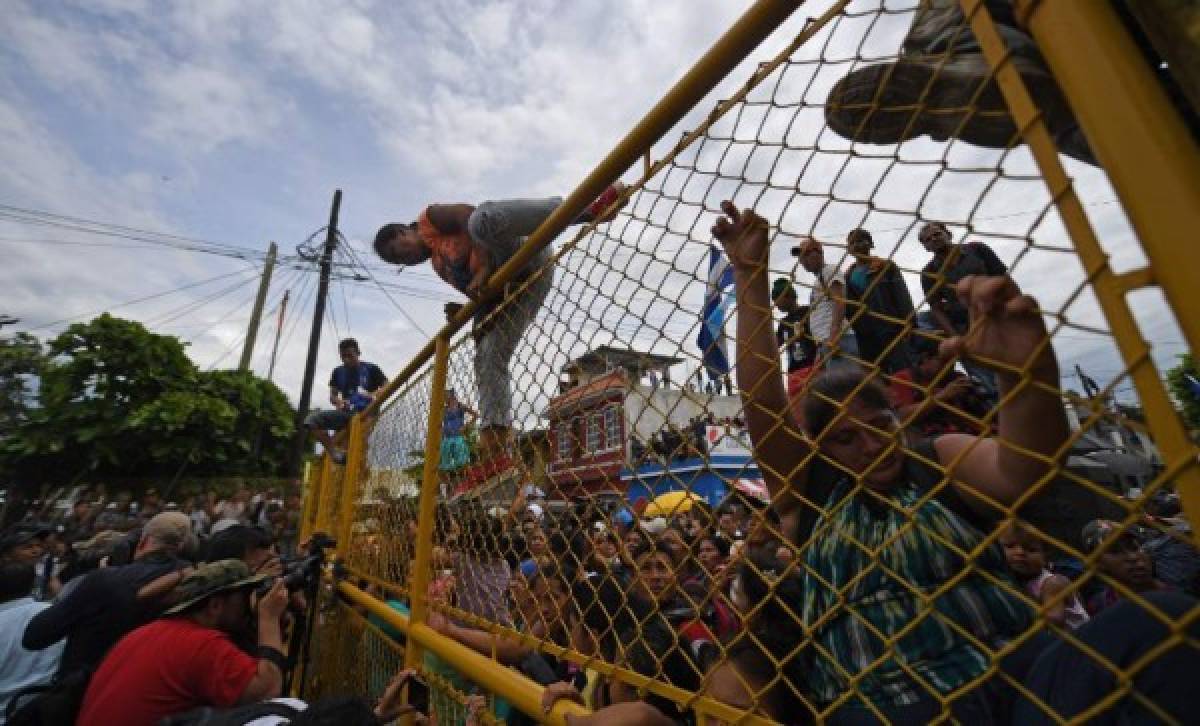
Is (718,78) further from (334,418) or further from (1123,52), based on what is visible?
(334,418)

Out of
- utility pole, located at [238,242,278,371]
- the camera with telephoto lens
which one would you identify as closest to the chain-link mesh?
the camera with telephoto lens

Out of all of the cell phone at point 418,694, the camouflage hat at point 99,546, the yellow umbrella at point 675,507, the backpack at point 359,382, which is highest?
the backpack at point 359,382

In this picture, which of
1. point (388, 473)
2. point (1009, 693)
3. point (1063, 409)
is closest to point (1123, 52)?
point (1063, 409)

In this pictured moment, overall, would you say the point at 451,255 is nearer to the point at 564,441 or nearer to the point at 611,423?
the point at 564,441

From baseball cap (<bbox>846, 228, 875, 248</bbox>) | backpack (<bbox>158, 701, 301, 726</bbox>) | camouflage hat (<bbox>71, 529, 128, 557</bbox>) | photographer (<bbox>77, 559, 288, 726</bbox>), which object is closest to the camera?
baseball cap (<bbox>846, 228, 875, 248</bbox>)

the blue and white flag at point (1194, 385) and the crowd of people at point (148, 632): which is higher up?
the blue and white flag at point (1194, 385)

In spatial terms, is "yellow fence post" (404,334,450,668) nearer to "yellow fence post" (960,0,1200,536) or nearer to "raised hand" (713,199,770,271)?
"raised hand" (713,199,770,271)

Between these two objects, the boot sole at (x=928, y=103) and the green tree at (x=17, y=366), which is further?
the green tree at (x=17, y=366)

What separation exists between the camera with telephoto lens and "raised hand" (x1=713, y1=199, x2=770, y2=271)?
9.89 ft

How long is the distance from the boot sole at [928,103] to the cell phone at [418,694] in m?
2.23

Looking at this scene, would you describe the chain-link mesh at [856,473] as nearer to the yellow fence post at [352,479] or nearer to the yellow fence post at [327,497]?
the yellow fence post at [352,479]

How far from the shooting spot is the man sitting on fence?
217cm

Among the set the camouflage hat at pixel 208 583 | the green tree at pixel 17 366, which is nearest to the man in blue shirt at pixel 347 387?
the camouflage hat at pixel 208 583

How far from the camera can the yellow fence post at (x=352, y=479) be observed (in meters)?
3.90
